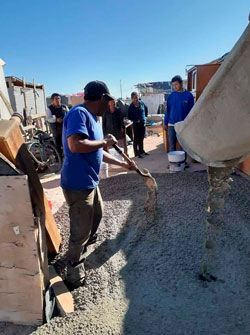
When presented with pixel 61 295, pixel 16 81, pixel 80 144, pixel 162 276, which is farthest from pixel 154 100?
pixel 61 295

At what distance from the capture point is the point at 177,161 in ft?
17.7

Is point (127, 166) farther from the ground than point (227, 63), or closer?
closer

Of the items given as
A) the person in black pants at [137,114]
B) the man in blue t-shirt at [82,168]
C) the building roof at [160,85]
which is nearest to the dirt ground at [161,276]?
the man in blue t-shirt at [82,168]

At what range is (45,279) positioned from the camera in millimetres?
2221

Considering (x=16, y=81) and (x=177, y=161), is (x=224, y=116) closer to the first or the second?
(x=177, y=161)

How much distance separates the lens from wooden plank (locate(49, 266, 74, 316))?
2.18 m

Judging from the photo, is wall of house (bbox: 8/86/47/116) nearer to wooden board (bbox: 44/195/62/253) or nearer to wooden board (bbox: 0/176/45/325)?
wooden board (bbox: 44/195/62/253)

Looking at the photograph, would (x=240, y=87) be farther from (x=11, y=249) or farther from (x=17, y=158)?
(x=11, y=249)

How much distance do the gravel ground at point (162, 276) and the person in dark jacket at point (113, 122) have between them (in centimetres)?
275

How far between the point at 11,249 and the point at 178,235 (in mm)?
1687

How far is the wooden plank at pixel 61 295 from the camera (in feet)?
7.16

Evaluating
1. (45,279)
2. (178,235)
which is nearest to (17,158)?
(45,279)

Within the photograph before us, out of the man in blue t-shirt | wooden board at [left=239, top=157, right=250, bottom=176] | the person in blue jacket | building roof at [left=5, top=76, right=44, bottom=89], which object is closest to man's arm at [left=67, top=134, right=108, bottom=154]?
the man in blue t-shirt

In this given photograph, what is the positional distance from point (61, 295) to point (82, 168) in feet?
3.23
